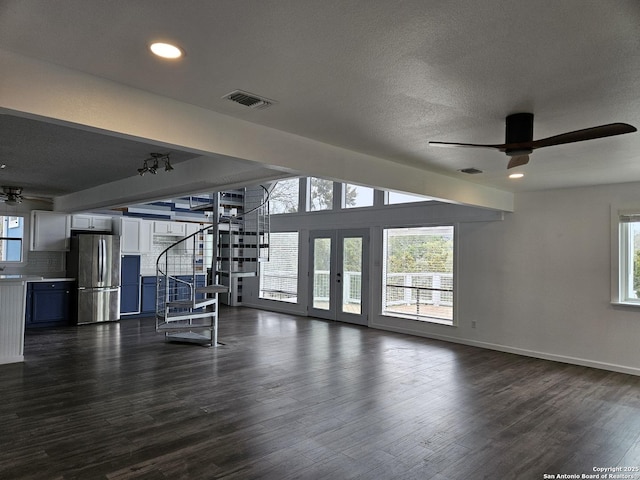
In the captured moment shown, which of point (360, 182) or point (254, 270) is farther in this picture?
point (254, 270)

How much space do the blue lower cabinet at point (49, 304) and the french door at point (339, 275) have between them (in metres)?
4.96

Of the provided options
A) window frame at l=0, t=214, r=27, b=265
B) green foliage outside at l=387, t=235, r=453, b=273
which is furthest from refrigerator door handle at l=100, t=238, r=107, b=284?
green foliage outside at l=387, t=235, r=453, b=273

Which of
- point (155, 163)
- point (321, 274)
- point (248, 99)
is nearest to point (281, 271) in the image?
point (321, 274)

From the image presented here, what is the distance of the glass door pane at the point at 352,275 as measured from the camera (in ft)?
28.5

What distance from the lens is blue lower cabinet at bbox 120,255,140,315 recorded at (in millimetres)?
9008

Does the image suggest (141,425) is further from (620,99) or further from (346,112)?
(620,99)

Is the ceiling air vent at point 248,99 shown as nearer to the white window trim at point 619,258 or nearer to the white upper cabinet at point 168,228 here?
the white window trim at point 619,258

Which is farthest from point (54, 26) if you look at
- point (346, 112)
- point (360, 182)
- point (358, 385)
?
point (358, 385)

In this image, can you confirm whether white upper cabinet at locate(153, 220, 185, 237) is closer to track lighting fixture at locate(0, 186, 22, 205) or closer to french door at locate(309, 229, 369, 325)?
track lighting fixture at locate(0, 186, 22, 205)

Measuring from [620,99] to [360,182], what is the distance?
2072mm

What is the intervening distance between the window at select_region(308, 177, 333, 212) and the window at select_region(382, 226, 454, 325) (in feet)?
6.04

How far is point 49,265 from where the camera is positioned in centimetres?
871

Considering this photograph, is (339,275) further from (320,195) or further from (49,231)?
(49,231)

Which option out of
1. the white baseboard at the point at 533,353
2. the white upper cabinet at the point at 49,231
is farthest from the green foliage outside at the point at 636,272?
the white upper cabinet at the point at 49,231
